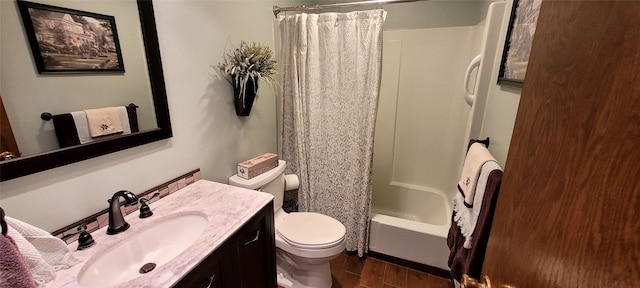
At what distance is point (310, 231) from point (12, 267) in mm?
1281

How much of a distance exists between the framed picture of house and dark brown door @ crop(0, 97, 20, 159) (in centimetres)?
17

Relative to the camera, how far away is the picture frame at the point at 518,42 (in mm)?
981

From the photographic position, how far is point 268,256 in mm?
1332

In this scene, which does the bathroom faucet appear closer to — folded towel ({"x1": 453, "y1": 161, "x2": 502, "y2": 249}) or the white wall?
the white wall

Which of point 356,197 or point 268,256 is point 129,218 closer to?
point 268,256

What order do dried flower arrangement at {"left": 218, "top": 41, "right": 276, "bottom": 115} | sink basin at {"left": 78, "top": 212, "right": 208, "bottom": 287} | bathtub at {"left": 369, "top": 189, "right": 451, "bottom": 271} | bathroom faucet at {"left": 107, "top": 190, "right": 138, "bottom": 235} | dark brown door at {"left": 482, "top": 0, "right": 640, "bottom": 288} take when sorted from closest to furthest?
dark brown door at {"left": 482, "top": 0, "right": 640, "bottom": 288}, sink basin at {"left": 78, "top": 212, "right": 208, "bottom": 287}, bathroom faucet at {"left": 107, "top": 190, "right": 138, "bottom": 235}, dried flower arrangement at {"left": 218, "top": 41, "right": 276, "bottom": 115}, bathtub at {"left": 369, "top": 189, "right": 451, "bottom": 271}

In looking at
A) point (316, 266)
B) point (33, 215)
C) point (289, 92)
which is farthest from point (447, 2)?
point (33, 215)

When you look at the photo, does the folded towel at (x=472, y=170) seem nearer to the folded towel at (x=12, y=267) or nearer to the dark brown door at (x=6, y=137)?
the folded towel at (x=12, y=267)

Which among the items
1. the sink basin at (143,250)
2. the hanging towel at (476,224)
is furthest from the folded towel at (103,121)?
the hanging towel at (476,224)

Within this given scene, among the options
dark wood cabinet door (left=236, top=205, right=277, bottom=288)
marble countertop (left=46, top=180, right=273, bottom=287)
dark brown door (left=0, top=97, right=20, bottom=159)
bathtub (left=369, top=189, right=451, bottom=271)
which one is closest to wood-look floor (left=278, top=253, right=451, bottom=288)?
bathtub (left=369, top=189, right=451, bottom=271)

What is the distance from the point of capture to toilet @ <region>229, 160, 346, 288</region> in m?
1.56

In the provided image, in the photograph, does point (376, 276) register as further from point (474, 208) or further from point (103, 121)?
point (103, 121)

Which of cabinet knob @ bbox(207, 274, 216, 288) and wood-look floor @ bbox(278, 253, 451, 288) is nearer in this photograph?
cabinet knob @ bbox(207, 274, 216, 288)

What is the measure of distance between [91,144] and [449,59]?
98.1 inches
